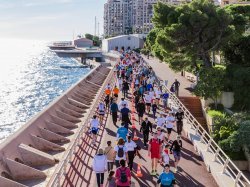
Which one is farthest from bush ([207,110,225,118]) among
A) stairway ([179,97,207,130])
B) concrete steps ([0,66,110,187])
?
concrete steps ([0,66,110,187])

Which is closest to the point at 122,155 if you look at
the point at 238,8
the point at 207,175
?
the point at 207,175

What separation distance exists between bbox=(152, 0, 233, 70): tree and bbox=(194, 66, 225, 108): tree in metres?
2.61

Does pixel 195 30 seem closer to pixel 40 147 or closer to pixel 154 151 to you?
pixel 40 147

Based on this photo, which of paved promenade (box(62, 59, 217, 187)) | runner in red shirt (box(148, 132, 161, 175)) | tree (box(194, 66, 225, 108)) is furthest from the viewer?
tree (box(194, 66, 225, 108))

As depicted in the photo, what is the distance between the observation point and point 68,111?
93.5ft

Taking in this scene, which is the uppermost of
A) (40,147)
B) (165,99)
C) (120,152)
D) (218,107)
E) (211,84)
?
(211,84)

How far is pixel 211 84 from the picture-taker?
30844mm

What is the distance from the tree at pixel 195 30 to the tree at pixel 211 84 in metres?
2.61

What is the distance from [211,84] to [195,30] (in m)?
4.73

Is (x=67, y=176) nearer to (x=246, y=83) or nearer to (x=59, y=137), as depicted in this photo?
(x=59, y=137)

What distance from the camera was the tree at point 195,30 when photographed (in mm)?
31797

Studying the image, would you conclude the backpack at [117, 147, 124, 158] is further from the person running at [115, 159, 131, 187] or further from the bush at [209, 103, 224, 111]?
the bush at [209, 103, 224, 111]

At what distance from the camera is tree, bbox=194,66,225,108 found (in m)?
30.7

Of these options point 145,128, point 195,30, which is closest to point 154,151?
point 145,128
